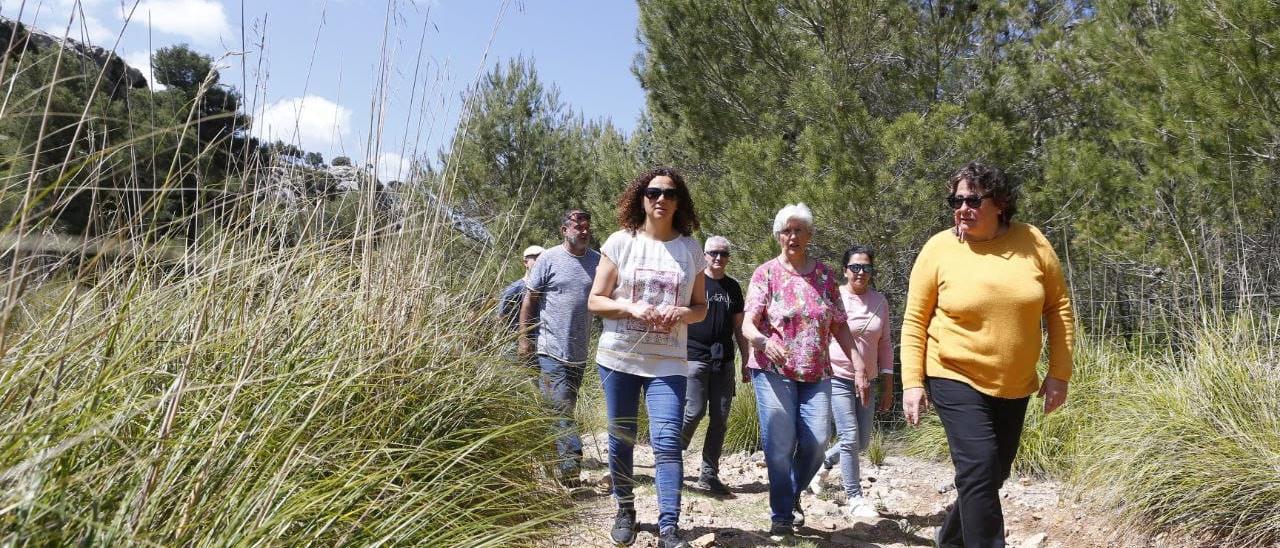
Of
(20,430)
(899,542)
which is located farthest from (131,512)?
(899,542)

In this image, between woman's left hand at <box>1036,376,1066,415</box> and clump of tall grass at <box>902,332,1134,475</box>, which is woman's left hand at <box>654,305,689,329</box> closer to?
woman's left hand at <box>1036,376,1066,415</box>

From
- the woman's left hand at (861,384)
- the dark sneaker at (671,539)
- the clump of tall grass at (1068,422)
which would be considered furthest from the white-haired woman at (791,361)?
the clump of tall grass at (1068,422)

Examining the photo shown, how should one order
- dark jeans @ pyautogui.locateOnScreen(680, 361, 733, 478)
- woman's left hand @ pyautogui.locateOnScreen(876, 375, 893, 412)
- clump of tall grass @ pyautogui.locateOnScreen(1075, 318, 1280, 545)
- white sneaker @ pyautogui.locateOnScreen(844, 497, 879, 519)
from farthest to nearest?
dark jeans @ pyautogui.locateOnScreen(680, 361, 733, 478) < woman's left hand @ pyautogui.locateOnScreen(876, 375, 893, 412) < white sneaker @ pyautogui.locateOnScreen(844, 497, 879, 519) < clump of tall grass @ pyautogui.locateOnScreen(1075, 318, 1280, 545)

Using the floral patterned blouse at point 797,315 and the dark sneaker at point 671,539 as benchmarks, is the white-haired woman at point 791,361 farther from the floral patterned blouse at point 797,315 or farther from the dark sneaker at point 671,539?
the dark sneaker at point 671,539

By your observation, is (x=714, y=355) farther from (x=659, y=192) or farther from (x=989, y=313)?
(x=989, y=313)

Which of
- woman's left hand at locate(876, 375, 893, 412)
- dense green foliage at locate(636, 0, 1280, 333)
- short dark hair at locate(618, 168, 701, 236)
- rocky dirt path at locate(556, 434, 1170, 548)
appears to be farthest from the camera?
dense green foliage at locate(636, 0, 1280, 333)

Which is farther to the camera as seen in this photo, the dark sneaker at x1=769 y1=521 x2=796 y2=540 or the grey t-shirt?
the grey t-shirt

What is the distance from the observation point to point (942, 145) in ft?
28.5

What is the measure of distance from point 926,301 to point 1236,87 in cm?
416

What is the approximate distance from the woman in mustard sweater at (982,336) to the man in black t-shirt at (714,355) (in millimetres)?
1951

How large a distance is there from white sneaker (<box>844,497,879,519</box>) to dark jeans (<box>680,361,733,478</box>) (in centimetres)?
109

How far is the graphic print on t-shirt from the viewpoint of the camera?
4.25 meters

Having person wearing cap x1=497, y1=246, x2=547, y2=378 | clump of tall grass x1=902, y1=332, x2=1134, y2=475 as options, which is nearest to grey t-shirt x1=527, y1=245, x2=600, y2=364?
person wearing cap x1=497, y1=246, x2=547, y2=378

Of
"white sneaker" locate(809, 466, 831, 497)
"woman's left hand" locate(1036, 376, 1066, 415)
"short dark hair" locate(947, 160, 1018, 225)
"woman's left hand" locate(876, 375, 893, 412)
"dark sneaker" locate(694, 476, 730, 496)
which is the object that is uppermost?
"short dark hair" locate(947, 160, 1018, 225)
